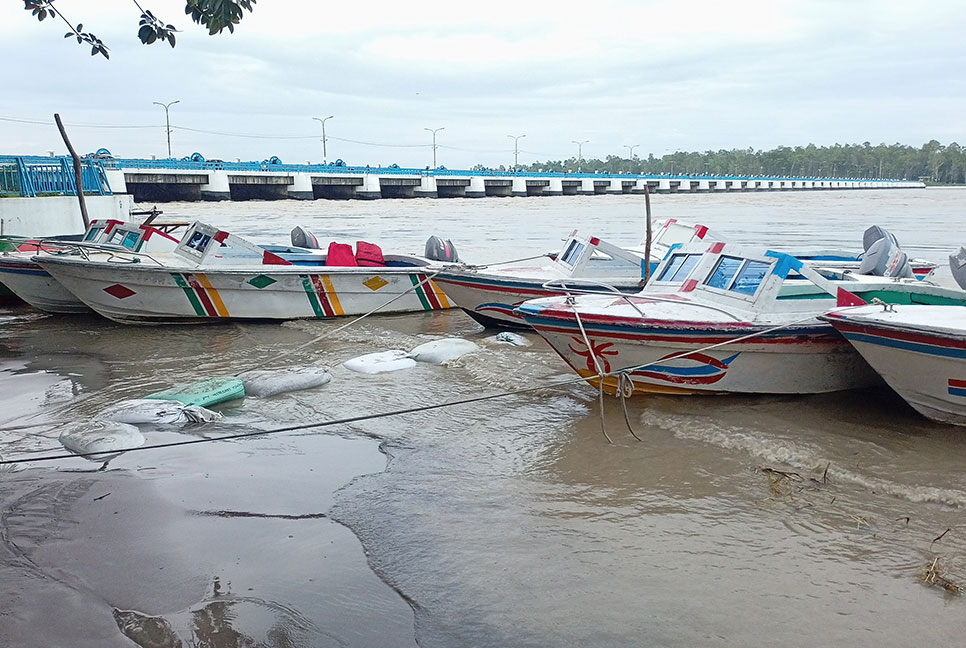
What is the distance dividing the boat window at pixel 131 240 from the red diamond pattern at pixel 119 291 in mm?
1150

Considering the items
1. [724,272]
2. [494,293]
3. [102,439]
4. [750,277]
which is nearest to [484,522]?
[102,439]

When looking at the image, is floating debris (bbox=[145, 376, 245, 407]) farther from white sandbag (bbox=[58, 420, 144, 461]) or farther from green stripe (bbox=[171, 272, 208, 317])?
green stripe (bbox=[171, 272, 208, 317])

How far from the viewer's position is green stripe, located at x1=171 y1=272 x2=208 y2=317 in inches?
487

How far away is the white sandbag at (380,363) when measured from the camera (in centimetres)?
968

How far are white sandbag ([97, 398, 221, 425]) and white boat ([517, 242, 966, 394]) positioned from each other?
128 inches

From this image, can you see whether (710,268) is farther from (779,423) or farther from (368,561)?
(368,561)

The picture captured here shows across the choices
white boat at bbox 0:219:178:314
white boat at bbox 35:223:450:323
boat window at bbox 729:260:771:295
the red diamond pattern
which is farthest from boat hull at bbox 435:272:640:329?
white boat at bbox 0:219:178:314

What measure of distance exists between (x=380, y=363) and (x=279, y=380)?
1.52m

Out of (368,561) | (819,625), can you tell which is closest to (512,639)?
(368,561)

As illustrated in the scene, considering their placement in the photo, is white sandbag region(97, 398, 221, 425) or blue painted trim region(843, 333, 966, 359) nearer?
blue painted trim region(843, 333, 966, 359)

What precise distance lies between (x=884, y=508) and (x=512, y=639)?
10.4 feet

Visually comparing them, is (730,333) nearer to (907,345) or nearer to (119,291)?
(907,345)

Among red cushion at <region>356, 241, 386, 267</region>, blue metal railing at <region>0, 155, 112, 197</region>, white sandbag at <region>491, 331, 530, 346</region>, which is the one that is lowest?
white sandbag at <region>491, 331, 530, 346</region>

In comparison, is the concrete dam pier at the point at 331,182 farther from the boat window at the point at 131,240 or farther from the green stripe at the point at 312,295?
the boat window at the point at 131,240
